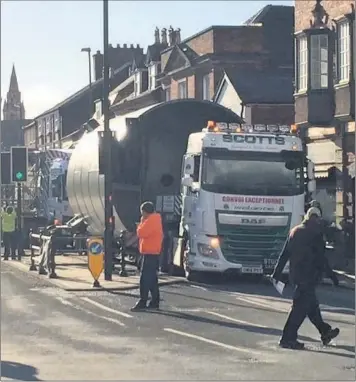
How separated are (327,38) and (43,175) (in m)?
14.1

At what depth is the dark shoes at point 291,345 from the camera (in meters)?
11.6

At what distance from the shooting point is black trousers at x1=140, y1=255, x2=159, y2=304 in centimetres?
1553

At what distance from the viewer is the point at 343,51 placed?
2730 cm

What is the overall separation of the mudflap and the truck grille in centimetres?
130

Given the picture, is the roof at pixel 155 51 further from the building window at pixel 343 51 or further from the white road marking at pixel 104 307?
the white road marking at pixel 104 307

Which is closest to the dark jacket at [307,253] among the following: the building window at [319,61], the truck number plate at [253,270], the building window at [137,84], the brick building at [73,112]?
the truck number plate at [253,270]

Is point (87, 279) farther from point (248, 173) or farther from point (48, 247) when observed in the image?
point (248, 173)

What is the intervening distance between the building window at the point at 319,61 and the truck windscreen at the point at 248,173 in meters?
8.51

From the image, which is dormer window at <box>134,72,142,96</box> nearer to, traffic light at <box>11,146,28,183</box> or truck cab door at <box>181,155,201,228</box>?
traffic light at <box>11,146,28,183</box>

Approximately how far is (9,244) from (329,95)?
10.6m

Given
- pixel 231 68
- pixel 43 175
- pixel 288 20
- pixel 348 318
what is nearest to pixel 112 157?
pixel 348 318

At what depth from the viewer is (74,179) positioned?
27.4 metres

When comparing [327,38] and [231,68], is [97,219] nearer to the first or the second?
[327,38]

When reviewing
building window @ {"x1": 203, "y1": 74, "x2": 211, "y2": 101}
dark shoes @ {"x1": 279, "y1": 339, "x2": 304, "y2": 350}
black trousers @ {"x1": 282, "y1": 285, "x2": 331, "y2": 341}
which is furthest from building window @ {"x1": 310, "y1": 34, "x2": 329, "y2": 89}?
dark shoes @ {"x1": 279, "y1": 339, "x2": 304, "y2": 350}
